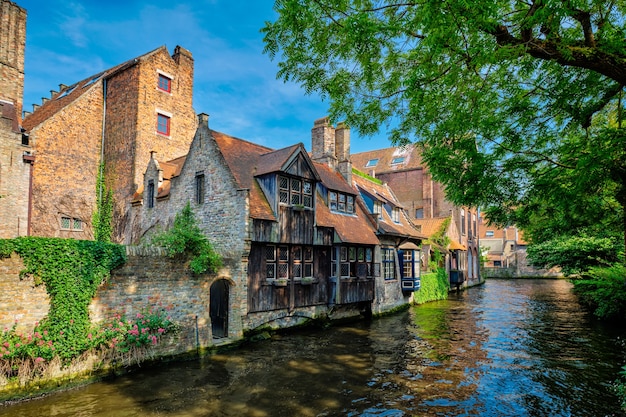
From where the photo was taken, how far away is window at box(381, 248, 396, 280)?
22297 millimetres

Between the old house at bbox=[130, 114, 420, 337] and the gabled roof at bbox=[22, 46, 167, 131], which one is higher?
the gabled roof at bbox=[22, 46, 167, 131]

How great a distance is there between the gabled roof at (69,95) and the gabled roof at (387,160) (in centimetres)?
2730

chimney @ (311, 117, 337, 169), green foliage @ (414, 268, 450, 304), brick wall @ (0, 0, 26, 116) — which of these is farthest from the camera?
green foliage @ (414, 268, 450, 304)

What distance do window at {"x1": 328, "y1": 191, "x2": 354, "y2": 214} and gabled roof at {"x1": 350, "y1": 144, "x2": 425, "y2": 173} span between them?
2323cm

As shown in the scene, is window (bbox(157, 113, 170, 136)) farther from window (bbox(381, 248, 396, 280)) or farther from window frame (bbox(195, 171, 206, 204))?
window (bbox(381, 248, 396, 280))

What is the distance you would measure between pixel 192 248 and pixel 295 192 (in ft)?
17.6

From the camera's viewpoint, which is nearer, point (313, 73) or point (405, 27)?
point (405, 27)

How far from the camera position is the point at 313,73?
22.7ft

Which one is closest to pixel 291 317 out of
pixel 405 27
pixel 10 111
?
pixel 405 27

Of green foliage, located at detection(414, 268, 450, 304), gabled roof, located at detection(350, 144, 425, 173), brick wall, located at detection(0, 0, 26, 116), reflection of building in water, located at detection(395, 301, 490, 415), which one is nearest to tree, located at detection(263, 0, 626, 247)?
reflection of building in water, located at detection(395, 301, 490, 415)

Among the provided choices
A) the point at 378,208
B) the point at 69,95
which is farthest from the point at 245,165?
the point at 69,95

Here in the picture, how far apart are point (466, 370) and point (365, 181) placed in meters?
17.2

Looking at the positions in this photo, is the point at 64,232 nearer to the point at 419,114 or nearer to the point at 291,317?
the point at 291,317

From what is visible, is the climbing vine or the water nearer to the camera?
the water
